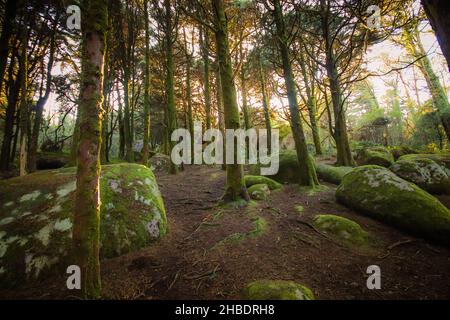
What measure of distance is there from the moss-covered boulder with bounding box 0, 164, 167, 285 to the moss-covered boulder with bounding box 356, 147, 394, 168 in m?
9.55

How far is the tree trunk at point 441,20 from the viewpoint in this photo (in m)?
1.99

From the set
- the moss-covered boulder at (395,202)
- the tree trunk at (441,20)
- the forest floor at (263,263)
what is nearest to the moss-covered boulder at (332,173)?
the moss-covered boulder at (395,202)

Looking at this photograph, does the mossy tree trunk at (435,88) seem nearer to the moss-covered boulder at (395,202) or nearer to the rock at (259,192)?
the moss-covered boulder at (395,202)

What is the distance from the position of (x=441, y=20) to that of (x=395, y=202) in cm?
330

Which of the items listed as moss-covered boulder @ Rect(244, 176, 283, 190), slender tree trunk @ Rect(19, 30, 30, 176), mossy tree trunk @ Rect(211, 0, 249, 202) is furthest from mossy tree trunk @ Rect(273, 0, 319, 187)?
slender tree trunk @ Rect(19, 30, 30, 176)

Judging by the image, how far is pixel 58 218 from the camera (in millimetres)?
3211

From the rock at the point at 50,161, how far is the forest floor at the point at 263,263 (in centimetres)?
1223

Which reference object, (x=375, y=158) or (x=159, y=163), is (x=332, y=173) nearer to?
(x=375, y=158)

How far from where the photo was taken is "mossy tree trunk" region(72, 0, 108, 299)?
2166 mm

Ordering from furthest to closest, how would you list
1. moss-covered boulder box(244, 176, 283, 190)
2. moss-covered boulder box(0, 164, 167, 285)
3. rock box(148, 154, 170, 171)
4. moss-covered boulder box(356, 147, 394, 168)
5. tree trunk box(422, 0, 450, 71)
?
1. rock box(148, 154, 170, 171)
2. moss-covered boulder box(356, 147, 394, 168)
3. moss-covered boulder box(244, 176, 283, 190)
4. moss-covered boulder box(0, 164, 167, 285)
5. tree trunk box(422, 0, 450, 71)

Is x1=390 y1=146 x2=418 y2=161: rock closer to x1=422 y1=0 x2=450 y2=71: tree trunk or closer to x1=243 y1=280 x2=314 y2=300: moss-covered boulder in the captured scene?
x1=422 y1=0 x2=450 y2=71: tree trunk

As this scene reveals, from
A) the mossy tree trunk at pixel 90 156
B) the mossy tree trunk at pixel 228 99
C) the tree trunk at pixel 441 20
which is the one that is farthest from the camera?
the mossy tree trunk at pixel 228 99

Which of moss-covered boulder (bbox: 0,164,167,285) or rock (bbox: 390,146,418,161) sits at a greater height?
rock (bbox: 390,146,418,161)
